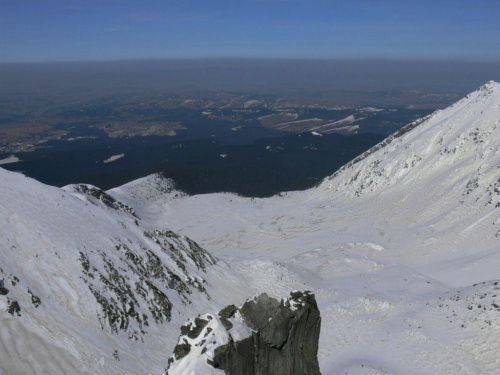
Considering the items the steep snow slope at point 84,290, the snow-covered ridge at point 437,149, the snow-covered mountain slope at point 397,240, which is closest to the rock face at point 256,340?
the steep snow slope at point 84,290

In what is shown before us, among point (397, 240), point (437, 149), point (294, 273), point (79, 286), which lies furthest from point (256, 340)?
point (437, 149)

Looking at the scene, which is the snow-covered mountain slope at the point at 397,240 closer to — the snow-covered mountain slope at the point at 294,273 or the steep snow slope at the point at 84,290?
the snow-covered mountain slope at the point at 294,273

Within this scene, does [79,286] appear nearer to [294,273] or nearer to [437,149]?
[294,273]

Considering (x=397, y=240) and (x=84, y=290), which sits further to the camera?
(x=397, y=240)

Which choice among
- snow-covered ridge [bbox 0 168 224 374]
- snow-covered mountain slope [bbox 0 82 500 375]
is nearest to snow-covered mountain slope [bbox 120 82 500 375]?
snow-covered mountain slope [bbox 0 82 500 375]

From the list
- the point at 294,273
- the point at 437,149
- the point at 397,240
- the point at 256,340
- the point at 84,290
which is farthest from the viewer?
the point at 437,149

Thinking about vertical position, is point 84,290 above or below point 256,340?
below

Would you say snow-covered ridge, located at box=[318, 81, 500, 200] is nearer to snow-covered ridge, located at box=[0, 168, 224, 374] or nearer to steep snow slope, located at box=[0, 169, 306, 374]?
steep snow slope, located at box=[0, 169, 306, 374]

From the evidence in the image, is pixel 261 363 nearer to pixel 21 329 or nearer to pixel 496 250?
pixel 21 329
